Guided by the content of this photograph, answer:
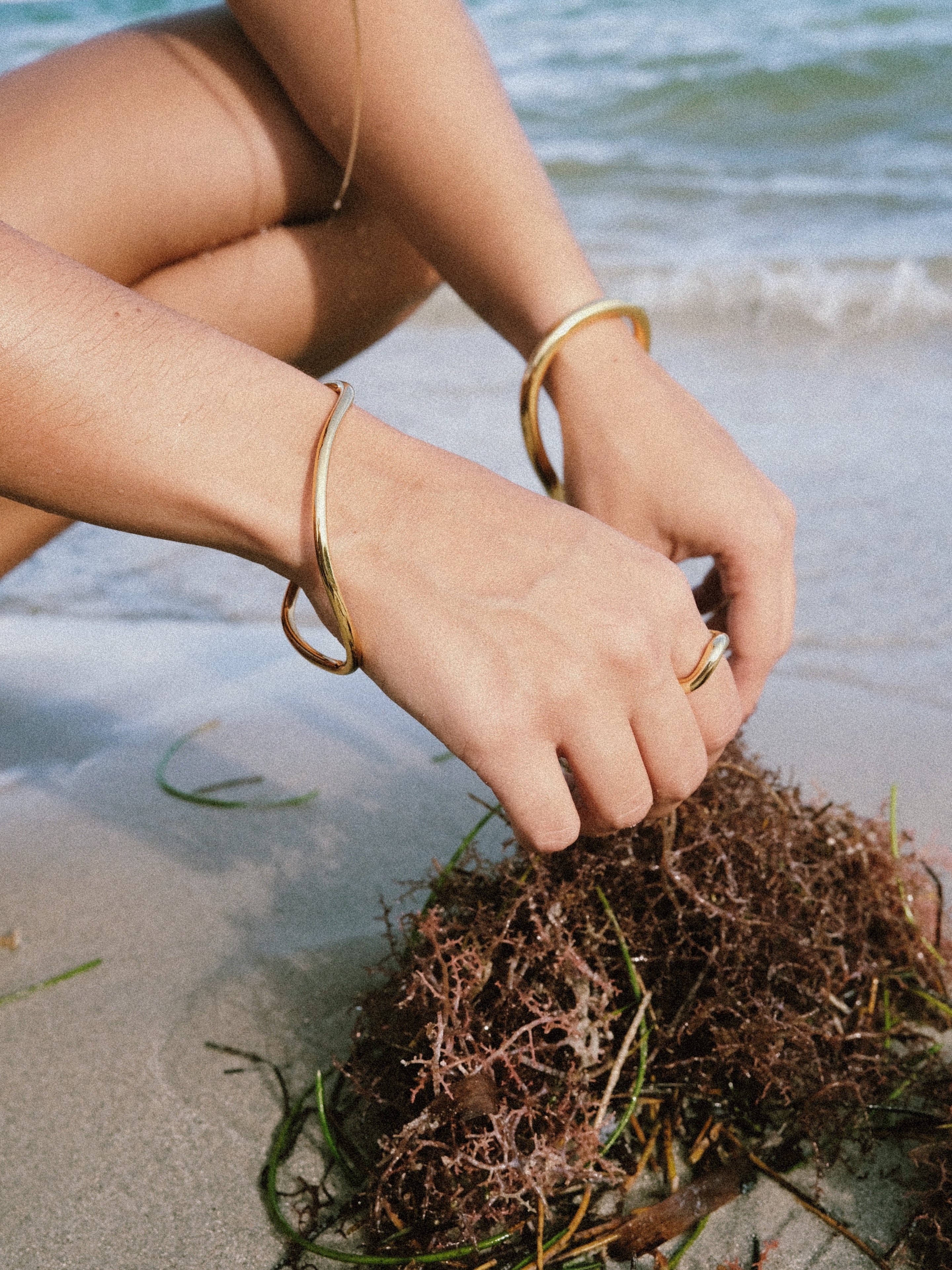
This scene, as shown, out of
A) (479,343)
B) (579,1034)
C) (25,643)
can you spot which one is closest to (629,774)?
(579,1034)

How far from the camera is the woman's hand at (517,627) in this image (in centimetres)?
95

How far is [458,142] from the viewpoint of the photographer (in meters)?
1.51

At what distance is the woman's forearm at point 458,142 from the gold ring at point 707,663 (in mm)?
637

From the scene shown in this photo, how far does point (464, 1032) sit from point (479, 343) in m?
4.33

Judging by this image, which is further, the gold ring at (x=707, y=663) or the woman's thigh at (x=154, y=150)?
the woman's thigh at (x=154, y=150)

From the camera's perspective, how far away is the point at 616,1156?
1.12 m

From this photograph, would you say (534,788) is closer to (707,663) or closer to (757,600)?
(707,663)

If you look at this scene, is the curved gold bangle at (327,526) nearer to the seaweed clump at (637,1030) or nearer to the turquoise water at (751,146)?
the seaweed clump at (637,1030)

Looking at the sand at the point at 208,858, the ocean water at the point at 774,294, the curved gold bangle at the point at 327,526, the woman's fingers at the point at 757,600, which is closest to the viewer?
the curved gold bangle at the point at 327,526

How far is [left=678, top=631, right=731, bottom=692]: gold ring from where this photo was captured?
1.02 m

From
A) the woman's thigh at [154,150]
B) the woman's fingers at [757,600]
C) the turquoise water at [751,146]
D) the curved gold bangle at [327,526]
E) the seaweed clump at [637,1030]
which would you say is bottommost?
the turquoise water at [751,146]

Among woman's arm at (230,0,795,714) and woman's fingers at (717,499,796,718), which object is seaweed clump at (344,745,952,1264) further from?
woman's arm at (230,0,795,714)

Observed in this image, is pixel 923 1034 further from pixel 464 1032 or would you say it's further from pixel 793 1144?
pixel 464 1032

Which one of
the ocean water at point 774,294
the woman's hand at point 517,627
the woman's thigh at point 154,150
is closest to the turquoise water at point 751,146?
the ocean water at point 774,294
